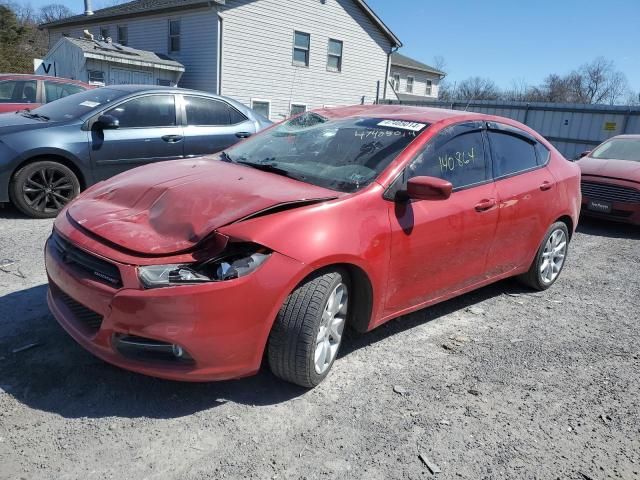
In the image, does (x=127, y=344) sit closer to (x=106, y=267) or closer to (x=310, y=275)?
(x=106, y=267)

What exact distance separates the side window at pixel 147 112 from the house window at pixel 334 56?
58.5 ft

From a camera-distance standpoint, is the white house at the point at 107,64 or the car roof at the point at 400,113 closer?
the car roof at the point at 400,113

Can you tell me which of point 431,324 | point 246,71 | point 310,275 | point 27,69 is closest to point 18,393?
point 310,275

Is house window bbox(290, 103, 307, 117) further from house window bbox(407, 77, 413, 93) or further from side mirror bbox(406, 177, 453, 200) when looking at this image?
side mirror bbox(406, 177, 453, 200)

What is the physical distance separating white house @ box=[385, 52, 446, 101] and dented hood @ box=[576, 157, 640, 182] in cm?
2796

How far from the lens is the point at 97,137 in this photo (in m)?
6.20

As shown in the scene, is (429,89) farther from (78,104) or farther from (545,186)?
(545,186)

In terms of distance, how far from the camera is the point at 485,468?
247cm

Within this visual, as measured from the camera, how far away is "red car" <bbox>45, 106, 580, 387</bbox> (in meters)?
2.53

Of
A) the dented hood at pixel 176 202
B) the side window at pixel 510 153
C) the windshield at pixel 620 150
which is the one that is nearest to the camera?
the dented hood at pixel 176 202

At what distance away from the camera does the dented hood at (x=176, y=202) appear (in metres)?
2.66

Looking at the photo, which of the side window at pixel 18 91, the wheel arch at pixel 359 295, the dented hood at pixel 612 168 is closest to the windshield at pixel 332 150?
the wheel arch at pixel 359 295

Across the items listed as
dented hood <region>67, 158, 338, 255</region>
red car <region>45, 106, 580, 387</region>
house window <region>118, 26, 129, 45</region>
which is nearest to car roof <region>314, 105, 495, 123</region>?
red car <region>45, 106, 580, 387</region>

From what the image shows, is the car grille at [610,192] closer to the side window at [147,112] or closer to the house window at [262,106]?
the side window at [147,112]
